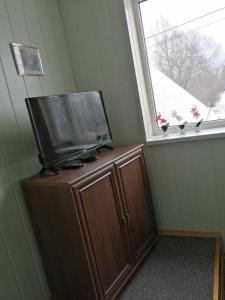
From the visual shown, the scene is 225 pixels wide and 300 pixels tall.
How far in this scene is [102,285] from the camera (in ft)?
5.14

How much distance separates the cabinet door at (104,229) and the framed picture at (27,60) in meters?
0.88

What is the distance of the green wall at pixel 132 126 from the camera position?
2.11m

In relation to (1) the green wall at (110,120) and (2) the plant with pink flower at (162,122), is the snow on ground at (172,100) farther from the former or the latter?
(1) the green wall at (110,120)

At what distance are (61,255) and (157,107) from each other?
4.71 feet

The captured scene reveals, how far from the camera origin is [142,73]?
2264mm

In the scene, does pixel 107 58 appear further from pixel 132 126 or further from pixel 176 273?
pixel 176 273

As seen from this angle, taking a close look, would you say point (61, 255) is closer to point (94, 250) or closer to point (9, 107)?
point (94, 250)

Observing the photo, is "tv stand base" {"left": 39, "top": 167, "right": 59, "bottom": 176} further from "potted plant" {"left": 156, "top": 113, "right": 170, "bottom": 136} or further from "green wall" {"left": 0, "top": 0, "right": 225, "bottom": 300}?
"potted plant" {"left": 156, "top": 113, "right": 170, "bottom": 136}

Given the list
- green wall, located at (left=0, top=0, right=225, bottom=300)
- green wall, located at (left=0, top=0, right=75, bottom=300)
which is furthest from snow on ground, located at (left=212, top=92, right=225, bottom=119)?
green wall, located at (left=0, top=0, right=75, bottom=300)

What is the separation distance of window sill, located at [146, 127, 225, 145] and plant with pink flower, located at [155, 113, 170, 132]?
77mm

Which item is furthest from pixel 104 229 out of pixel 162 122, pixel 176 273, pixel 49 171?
pixel 162 122

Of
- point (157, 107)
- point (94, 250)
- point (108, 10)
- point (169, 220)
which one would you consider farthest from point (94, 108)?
point (169, 220)

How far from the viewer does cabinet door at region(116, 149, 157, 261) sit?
186 cm

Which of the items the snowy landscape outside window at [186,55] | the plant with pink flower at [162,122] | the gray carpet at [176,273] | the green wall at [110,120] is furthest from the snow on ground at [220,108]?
the gray carpet at [176,273]
